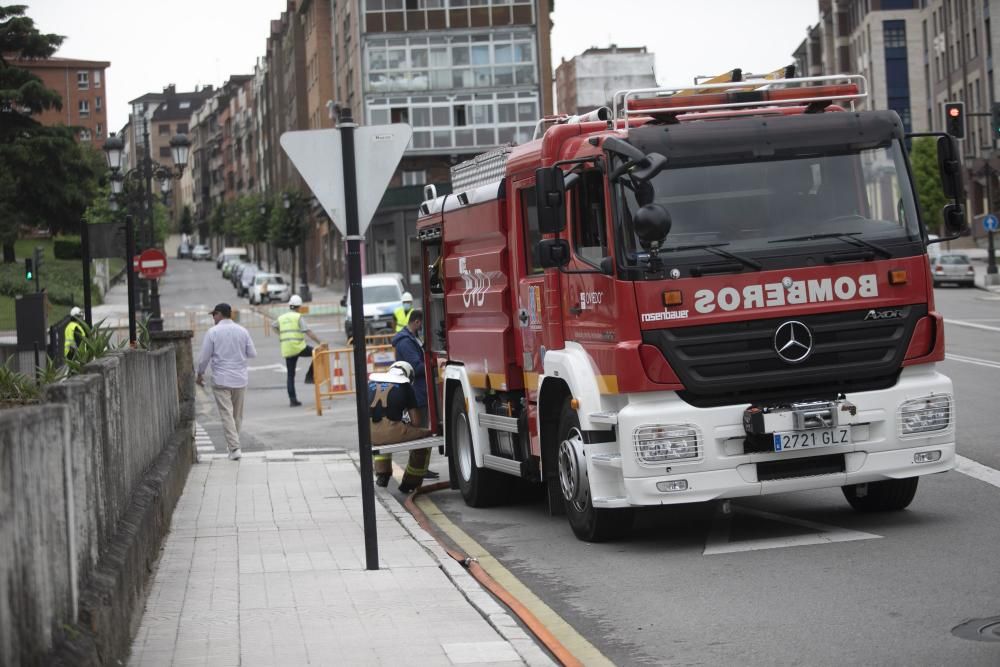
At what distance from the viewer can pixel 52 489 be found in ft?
19.1

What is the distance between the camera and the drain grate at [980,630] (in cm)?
698

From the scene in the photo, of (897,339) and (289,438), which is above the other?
(897,339)

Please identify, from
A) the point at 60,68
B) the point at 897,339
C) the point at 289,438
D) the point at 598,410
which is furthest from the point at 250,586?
the point at 60,68

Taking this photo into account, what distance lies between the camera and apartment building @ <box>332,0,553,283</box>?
73312 millimetres

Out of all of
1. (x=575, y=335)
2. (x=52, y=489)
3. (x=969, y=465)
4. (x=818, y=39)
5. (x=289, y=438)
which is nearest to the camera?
(x=52, y=489)

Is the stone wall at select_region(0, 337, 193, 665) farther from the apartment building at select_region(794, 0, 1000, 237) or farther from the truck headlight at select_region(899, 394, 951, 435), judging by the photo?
the apartment building at select_region(794, 0, 1000, 237)

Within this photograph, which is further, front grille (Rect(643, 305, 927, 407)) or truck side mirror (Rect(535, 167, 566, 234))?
truck side mirror (Rect(535, 167, 566, 234))

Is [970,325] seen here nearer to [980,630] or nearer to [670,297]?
[670,297]

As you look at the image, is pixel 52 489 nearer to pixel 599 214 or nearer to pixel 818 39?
pixel 599 214

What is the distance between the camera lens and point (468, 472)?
537 inches

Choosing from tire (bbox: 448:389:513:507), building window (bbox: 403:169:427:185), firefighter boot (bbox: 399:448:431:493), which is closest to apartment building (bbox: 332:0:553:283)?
building window (bbox: 403:169:427:185)

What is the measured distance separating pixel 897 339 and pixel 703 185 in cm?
167

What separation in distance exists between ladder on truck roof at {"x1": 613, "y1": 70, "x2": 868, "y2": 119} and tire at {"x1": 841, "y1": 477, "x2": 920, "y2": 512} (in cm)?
275

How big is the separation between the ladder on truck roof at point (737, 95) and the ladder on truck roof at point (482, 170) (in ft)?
5.85
